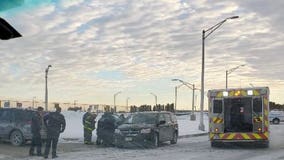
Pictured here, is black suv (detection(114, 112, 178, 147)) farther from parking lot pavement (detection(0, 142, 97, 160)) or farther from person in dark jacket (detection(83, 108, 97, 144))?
parking lot pavement (detection(0, 142, 97, 160))

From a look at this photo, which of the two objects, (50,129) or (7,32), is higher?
(7,32)

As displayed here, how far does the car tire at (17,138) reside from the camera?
63.1ft

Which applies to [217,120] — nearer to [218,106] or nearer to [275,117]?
[218,106]

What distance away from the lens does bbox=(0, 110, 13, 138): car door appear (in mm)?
19453

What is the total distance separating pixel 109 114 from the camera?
22.0 m

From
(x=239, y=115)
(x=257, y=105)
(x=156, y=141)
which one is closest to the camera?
(x=257, y=105)

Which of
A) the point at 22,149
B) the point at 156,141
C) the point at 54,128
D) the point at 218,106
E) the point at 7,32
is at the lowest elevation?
the point at 22,149

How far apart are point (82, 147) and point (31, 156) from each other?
4.08 meters

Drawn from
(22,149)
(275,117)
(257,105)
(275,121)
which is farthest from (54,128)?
(275,121)

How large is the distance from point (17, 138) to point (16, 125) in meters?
0.50

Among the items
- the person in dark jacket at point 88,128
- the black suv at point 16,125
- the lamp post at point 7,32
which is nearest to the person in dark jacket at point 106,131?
the person in dark jacket at point 88,128

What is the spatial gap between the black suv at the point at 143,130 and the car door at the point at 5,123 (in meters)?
4.26

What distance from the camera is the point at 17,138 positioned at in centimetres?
1933

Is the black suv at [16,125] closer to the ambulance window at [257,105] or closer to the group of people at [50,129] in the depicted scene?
the group of people at [50,129]
